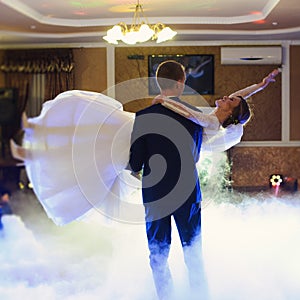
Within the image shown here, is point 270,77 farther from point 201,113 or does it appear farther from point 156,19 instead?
point 156,19

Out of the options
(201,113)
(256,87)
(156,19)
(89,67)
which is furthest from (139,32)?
(256,87)

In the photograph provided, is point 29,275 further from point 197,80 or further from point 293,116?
point 293,116

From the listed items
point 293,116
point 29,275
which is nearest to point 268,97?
point 293,116

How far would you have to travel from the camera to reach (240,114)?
7.32ft

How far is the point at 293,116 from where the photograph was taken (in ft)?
7.36

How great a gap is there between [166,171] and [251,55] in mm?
530

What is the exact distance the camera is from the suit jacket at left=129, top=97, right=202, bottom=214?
218 centimetres

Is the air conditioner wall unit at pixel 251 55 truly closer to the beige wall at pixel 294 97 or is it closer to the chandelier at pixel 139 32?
the beige wall at pixel 294 97

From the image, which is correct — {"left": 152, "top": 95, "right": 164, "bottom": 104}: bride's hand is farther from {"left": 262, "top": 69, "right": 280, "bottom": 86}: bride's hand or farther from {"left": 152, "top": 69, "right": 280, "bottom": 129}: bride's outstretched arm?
{"left": 262, "top": 69, "right": 280, "bottom": 86}: bride's hand

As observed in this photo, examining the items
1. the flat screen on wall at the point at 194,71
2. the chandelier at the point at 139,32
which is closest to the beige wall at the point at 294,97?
the flat screen on wall at the point at 194,71

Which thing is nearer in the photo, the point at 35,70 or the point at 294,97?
the point at 35,70

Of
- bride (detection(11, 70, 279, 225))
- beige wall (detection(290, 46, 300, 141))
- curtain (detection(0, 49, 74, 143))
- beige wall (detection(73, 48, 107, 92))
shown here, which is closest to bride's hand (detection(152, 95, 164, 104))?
bride (detection(11, 70, 279, 225))

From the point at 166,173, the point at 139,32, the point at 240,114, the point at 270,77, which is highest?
the point at 139,32

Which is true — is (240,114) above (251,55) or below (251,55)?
below
